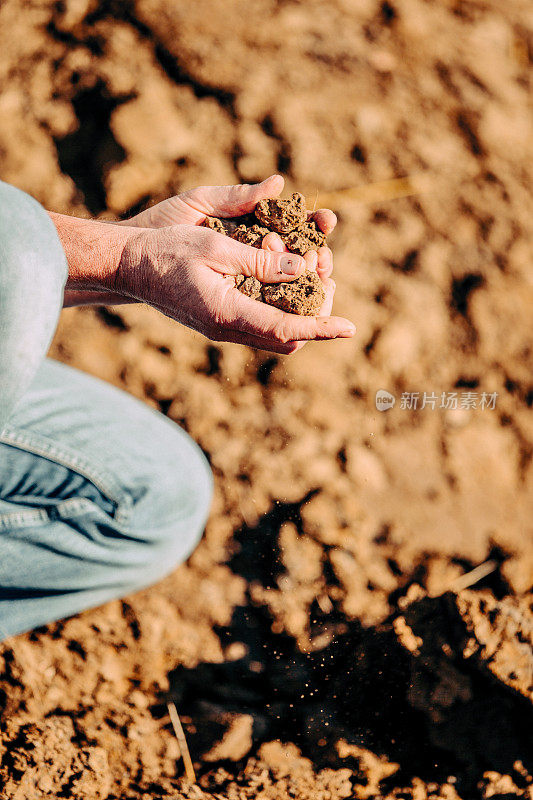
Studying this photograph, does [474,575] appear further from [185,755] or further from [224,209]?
[224,209]

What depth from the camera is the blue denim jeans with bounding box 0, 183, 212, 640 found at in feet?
3.19

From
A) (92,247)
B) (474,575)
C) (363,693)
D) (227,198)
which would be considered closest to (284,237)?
(227,198)

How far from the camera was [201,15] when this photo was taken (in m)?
1.52

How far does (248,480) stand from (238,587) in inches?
9.6

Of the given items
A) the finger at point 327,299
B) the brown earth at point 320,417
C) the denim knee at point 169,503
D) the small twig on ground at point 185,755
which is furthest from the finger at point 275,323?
the small twig on ground at point 185,755

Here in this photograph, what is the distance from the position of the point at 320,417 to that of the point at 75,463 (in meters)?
0.59

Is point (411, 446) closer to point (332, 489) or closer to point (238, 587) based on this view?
point (332, 489)

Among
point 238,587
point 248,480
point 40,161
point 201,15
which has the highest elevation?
point 201,15

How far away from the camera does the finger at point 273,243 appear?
1013 mm

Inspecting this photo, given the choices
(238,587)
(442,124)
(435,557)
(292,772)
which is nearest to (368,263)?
(442,124)

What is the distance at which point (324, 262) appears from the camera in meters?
1.11

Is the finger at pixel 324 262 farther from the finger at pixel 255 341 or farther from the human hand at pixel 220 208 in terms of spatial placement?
the finger at pixel 255 341

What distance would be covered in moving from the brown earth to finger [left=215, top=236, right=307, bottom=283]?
443 mm

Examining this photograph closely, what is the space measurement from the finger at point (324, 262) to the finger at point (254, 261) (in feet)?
0.40
